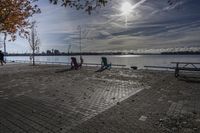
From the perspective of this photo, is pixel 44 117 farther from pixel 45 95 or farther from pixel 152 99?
pixel 152 99

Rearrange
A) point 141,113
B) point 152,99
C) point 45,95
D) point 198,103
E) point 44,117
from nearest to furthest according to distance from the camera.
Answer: point 44,117 → point 141,113 → point 198,103 → point 152,99 → point 45,95

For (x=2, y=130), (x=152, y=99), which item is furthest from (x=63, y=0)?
(x=152, y=99)

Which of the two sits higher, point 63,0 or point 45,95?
point 63,0

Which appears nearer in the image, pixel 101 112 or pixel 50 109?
pixel 101 112

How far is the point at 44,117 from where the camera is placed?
5637mm

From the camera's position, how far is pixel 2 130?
15.5 feet

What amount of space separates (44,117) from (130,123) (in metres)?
2.42

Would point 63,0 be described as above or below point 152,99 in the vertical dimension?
above

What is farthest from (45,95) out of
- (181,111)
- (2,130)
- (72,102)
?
(181,111)

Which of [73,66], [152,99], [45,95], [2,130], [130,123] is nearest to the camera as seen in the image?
[2,130]

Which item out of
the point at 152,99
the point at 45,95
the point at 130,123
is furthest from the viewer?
the point at 45,95

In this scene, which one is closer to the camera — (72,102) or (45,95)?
(72,102)

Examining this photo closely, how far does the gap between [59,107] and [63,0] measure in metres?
4.13

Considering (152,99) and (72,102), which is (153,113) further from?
(72,102)
